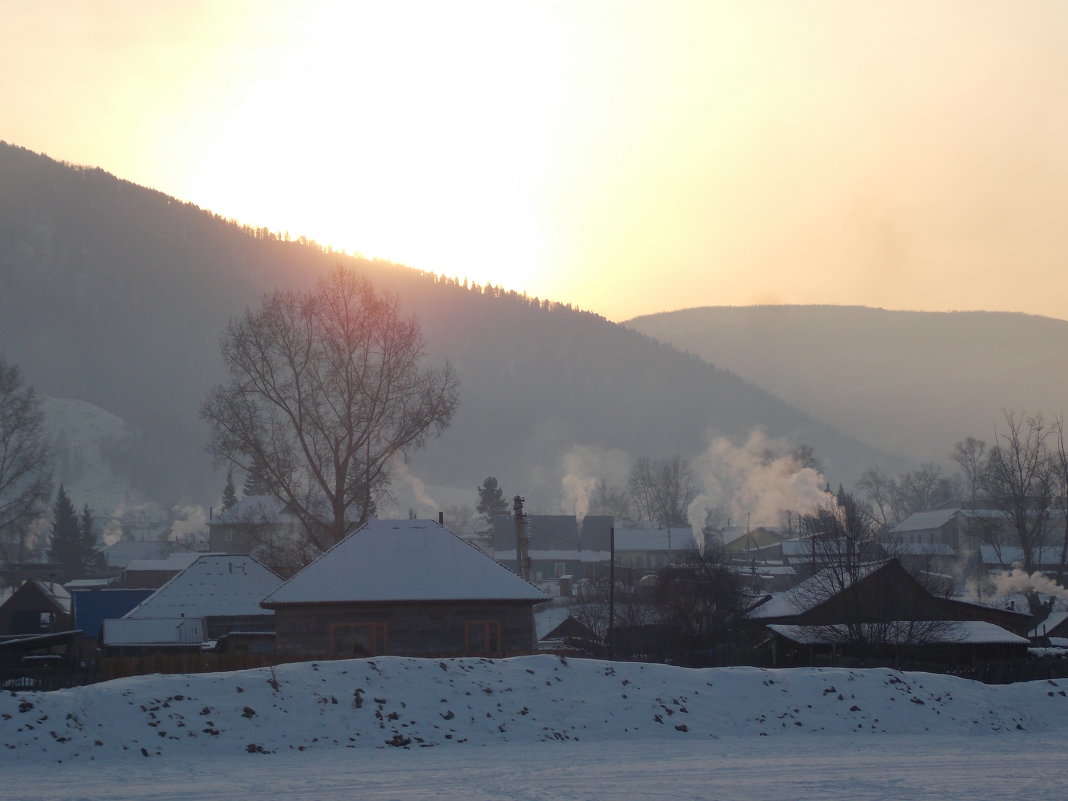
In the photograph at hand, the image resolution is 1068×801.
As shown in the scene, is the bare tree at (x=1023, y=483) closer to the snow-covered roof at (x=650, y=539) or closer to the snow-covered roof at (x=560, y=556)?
the snow-covered roof at (x=650, y=539)

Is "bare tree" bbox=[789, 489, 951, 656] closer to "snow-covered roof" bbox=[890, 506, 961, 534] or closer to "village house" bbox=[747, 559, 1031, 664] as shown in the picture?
"village house" bbox=[747, 559, 1031, 664]

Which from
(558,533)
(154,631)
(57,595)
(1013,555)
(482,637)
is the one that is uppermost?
(558,533)

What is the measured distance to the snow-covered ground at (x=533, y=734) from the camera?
57.9 feet

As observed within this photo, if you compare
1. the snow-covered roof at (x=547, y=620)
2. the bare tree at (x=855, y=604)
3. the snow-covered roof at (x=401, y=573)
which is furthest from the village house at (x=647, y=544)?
the snow-covered roof at (x=401, y=573)

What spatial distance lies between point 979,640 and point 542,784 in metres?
27.3

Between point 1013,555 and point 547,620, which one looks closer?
point 547,620

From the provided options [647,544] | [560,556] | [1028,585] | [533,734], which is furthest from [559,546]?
[533,734]

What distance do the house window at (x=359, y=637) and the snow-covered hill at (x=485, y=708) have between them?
34.2ft

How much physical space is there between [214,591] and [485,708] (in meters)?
28.3

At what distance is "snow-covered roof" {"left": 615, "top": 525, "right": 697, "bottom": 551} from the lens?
122 metres

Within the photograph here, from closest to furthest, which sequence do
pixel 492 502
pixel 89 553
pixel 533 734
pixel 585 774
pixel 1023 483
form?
pixel 585 774
pixel 533 734
pixel 1023 483
pixel 89 553
pixel 492 502

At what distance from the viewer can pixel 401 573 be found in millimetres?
36812

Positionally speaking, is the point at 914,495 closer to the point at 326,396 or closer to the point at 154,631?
the point at 326,396

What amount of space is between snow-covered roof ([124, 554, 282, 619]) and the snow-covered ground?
25142mm
